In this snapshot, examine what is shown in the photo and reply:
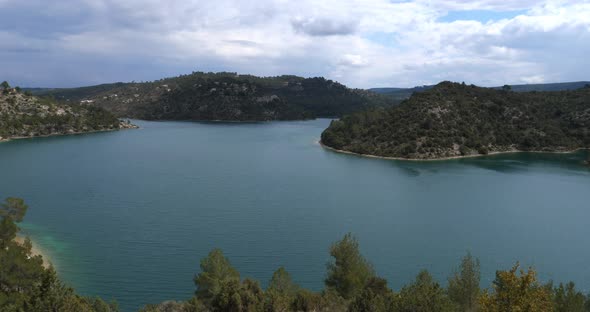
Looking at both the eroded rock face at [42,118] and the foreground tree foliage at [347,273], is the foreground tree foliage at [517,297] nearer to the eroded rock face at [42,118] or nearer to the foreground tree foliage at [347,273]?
the foreground tree foliage at [347,273]

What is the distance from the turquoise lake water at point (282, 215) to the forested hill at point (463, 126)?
375 inches

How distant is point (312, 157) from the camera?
96375 mm

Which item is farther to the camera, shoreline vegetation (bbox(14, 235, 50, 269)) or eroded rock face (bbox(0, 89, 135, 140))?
eroded rock face (bbox(0, 89, 135, 140))

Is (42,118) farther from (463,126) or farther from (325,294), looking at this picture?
(325,294)

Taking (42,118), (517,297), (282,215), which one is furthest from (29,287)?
(42,118)

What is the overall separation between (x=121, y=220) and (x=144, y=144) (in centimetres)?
7360

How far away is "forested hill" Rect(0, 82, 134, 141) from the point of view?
124m

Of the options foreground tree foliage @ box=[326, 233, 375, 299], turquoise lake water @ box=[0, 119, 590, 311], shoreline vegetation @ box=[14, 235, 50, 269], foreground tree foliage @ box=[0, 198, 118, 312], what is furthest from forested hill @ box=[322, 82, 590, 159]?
foreground tree foliage @ box=[0, 198, 118, 312]

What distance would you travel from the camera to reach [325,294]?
77.7ft

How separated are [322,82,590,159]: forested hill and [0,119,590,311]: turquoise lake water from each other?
9528mm

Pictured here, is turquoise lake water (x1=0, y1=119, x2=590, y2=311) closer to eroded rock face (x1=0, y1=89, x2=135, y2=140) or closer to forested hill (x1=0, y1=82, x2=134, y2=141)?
eroded rock face (x1=0, y1=89, x2=135, y2=140)

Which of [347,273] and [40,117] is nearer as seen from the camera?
[347,273]

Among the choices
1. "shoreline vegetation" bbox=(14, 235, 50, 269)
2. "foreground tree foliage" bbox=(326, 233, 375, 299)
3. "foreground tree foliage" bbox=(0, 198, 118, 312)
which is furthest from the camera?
"shoreline vegetation" bbox=(14, 235, 50, 269)

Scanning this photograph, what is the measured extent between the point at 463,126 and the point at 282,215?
7456cm
